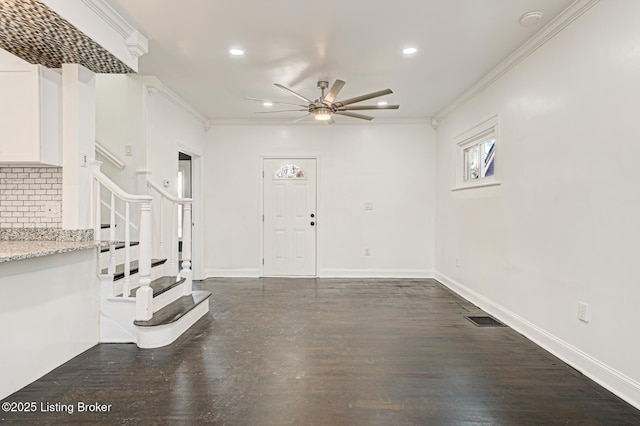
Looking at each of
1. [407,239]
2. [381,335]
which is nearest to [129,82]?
[381,335]

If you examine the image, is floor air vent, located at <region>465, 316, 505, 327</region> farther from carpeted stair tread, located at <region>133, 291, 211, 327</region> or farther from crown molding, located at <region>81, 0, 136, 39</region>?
crown molding, located at <region>81, 0, 136, 39</region>

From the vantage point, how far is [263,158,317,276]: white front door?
5633 mm

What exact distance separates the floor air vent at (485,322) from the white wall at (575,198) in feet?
0.39

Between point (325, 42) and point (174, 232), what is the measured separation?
9.77 feet

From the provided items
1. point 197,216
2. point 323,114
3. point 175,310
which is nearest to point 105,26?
point 323,114

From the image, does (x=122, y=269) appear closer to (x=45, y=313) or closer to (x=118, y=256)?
(x=118, y=256)

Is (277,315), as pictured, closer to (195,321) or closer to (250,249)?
(195,321)

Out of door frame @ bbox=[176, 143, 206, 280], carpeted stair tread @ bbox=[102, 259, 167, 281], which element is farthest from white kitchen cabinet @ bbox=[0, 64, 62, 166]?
door frame @ bbox=[176, 143, 206, 280]

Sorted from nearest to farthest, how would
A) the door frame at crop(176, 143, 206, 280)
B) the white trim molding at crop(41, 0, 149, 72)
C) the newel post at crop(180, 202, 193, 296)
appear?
the white trim molding at crop(41, 0, 149, 72), the newel post at crop(180, 202, 193, 296), the door frame at crop(176, 143, 206, 280)

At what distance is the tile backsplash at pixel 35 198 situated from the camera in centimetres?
270

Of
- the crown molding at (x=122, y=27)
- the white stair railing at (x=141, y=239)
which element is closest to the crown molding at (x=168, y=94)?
the crown molding at (x=122, y=27)

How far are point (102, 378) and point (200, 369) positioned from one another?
648 millimetres

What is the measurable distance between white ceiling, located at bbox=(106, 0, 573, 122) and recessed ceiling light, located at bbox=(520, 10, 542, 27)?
36 mm

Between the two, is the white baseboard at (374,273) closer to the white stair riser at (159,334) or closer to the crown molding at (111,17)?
the white stair riser at (159,334)
